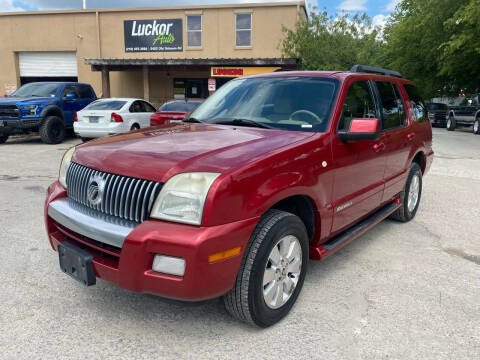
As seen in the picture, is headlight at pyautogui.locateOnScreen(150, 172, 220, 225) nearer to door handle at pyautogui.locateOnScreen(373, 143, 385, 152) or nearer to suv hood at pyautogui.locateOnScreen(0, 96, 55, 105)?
door handle at pyautogui.locateOnScreen(373, 143, 385, 152)

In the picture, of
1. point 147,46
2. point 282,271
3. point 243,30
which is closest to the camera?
point 282,271

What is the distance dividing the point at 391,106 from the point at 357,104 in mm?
891

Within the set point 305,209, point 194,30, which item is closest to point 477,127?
point 194,30

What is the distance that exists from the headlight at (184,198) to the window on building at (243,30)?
73.1 feet

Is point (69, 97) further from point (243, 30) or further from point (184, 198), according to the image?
point (243, 30)

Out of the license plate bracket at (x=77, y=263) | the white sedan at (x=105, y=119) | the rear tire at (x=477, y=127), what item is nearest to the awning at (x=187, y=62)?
the rear tire at (x=477, y=127)

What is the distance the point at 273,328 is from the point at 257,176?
105cm

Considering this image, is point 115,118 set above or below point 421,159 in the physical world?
above

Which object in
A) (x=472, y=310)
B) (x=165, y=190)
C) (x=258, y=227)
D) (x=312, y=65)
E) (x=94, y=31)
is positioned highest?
(x=94, y=31)

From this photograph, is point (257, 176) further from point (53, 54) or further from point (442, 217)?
point (53, 54)

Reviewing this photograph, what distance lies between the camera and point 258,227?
96.4 inches

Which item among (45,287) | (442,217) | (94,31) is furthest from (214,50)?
(45,287)

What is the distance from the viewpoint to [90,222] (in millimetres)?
2451

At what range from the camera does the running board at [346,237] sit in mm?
3037
